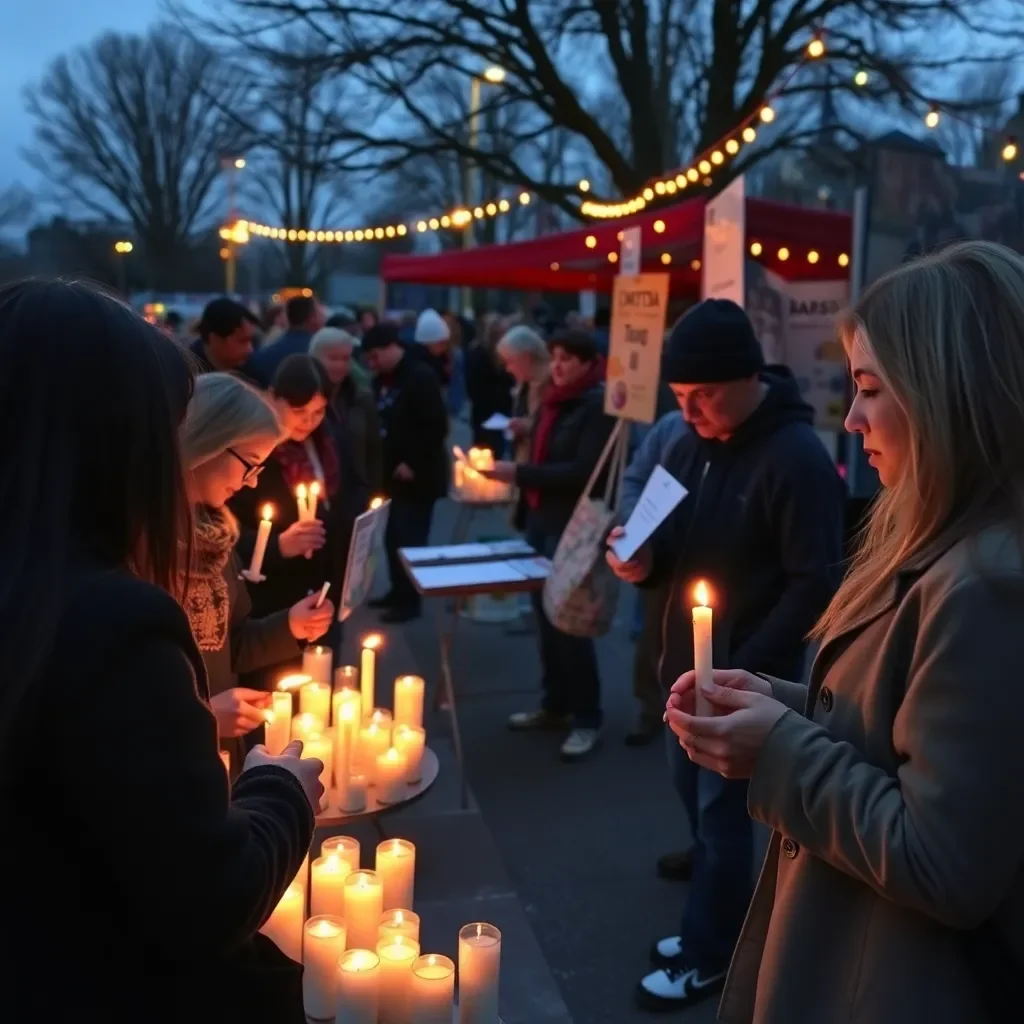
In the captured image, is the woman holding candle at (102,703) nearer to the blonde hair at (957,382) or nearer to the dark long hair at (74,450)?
the dark long hair at (74,450)

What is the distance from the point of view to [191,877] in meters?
1.20

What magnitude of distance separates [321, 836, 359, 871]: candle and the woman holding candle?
1.21 m

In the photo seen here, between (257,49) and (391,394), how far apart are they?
8.46 metres

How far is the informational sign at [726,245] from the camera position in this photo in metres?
5.19

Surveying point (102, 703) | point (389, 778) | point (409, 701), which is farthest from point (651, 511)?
point (102, 703)

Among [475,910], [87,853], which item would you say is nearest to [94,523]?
[87,853]

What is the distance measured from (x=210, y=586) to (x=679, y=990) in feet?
6.24

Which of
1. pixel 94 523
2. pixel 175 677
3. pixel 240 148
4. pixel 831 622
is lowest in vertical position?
pixel 831 622

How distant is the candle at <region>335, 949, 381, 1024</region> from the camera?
6.75ft

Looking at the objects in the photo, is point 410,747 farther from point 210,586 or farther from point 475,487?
point 475,487

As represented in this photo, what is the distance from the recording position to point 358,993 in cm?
206

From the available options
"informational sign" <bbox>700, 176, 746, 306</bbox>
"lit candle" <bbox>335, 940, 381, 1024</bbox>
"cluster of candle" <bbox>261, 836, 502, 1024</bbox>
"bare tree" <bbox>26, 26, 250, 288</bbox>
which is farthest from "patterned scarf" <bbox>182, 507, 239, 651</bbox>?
"bare tree" <bbox>26, 26, 250, 288</bbox>

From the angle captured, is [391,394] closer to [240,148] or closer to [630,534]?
[630,534]

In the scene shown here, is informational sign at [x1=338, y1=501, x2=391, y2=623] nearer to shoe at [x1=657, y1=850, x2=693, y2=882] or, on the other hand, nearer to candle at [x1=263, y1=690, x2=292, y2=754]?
candle at [x1=263, y1=690, x2=292, y2=754]
